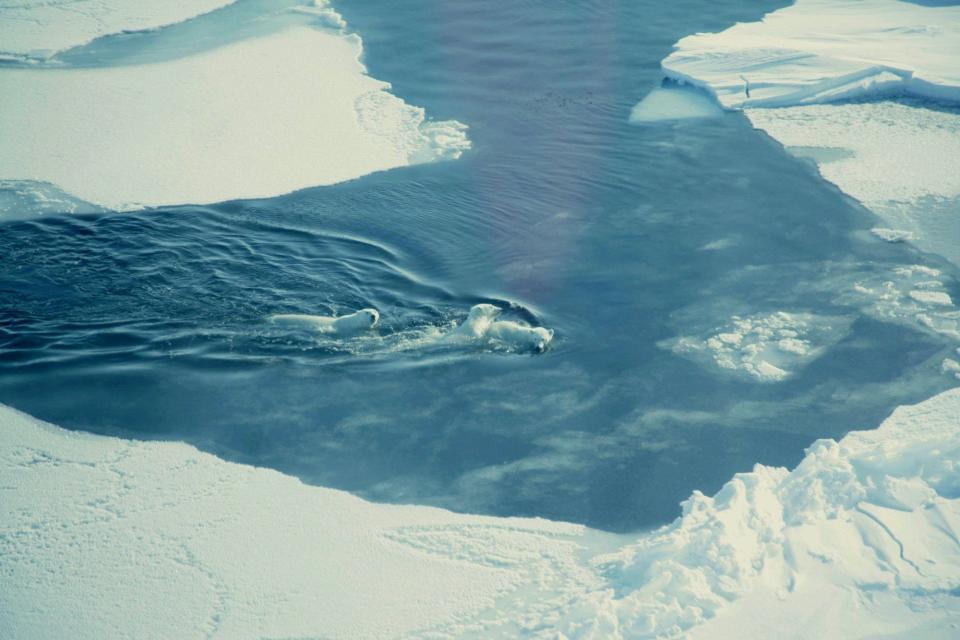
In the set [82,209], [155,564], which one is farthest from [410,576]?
[82,209]

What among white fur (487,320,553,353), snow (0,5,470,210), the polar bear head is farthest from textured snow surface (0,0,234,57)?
white fur (487,320,553,353)

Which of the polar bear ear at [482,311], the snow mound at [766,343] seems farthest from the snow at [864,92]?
the polar bear ear at [482,311]

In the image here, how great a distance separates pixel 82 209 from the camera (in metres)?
7.59

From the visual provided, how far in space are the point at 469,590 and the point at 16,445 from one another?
272 cm

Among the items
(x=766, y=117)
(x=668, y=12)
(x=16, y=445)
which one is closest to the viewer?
(x=16, y=445)

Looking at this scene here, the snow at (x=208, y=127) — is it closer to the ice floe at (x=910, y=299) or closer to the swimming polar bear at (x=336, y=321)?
the swimming polar bear at (x=336, y=321)

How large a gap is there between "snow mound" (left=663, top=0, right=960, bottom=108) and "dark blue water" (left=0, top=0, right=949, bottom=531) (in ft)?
3.14

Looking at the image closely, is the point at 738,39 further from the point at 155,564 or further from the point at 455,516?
the point at 155,564

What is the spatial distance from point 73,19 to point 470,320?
822cm

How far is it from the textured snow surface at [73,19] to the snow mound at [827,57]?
6.21m

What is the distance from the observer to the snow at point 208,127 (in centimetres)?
816

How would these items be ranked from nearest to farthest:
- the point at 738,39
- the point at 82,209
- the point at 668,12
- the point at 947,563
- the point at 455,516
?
the point at 947,563, the point at 455,516, the point at 82,209, the point at 738,39, the point at 668,12

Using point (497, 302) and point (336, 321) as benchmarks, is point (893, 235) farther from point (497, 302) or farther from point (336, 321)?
point (336, 321)

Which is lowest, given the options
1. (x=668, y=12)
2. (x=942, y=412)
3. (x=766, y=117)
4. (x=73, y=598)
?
(x=73, y=598)
